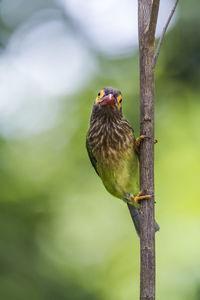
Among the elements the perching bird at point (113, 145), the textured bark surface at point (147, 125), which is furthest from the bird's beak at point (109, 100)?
the textured bark surface at point (147, 125)

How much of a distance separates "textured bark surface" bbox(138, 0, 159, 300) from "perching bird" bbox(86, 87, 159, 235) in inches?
37.3

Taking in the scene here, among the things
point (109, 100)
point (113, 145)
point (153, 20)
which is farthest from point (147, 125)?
point (113, 145)

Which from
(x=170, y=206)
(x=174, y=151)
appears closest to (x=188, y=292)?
(x=170, y=206)

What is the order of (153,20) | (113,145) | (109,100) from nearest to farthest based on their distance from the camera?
(153,20) < (109,100) < (113,145)

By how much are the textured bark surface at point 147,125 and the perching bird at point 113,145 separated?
0.95 metres

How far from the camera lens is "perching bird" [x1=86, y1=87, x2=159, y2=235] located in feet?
13.4

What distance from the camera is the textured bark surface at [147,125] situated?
2.77 m

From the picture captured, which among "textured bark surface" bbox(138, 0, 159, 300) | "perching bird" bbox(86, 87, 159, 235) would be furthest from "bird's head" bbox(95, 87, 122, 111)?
"textured bark surface" bbox(138, 0, 159, 300)

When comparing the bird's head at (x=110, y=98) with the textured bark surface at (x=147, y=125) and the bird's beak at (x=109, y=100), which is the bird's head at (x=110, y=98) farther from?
the textured bark surface at (x=147, y=125)

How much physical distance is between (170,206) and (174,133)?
102cm

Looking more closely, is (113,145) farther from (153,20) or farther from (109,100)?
(153,20)

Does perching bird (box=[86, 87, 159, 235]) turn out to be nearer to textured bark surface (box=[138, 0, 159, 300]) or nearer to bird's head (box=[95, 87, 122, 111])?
bird's head (box=[95, 87, 122, 111])

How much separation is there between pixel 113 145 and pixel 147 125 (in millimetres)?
1205

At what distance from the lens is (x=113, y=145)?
422 centimetres
